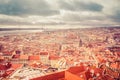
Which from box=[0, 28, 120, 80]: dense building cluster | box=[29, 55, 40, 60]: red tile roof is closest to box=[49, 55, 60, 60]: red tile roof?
box=[0, 28, 120, 80]: dense building cluster

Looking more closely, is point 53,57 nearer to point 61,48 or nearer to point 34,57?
point 34,57

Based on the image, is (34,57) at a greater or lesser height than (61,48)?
lesser

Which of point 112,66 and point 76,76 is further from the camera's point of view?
point 112,66

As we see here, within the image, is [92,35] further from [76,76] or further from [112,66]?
[76,76]

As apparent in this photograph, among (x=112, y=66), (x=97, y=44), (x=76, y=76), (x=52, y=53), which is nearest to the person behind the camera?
(x=76, y=76)

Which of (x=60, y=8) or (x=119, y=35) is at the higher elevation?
(x=60, y=8)

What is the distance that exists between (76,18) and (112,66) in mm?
6403

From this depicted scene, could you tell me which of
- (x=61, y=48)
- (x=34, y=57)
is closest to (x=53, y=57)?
(x=34, y=57)

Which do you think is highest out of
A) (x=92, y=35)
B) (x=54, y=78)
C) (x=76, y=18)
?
(x=76, y=18)

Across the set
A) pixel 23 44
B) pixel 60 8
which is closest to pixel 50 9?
pixel 60 8

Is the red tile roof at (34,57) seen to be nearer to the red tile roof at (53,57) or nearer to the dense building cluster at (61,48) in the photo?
the dense building cluster at (61,48)

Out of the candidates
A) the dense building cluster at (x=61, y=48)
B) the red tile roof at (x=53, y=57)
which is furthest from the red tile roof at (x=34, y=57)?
the red tile roof at (x=53, y=57)

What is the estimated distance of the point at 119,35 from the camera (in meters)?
26.9

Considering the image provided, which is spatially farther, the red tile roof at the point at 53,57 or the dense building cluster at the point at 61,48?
the red tile roof at the point at 53,57
